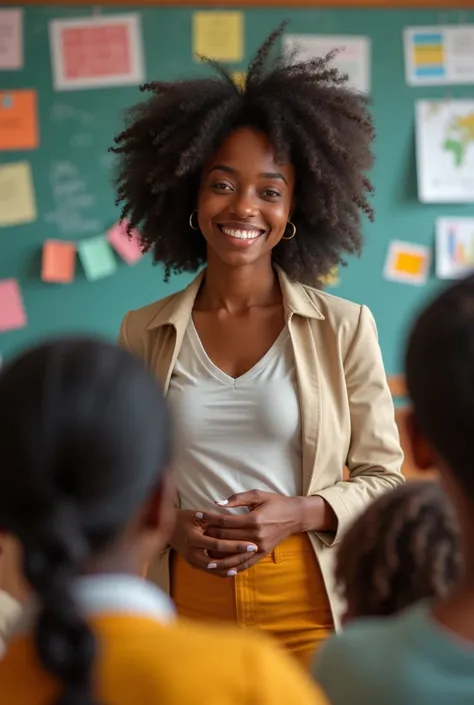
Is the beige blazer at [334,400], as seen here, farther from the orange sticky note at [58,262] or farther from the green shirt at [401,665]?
the orange sticky note at [58,262]

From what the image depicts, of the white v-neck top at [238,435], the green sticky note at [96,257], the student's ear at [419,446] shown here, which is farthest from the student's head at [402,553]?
the green sticky note at [96,257]

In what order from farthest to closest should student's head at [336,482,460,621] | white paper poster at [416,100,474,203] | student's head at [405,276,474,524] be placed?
1. white paper poster at [416,100,474,203]
2. student's head at [336,482,460,621]
3. student's head at [405,276,474,524]

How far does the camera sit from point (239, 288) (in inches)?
71.4

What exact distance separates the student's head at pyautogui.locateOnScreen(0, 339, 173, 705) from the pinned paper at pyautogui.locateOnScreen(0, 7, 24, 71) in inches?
103

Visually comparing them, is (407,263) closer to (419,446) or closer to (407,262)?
(407,262)

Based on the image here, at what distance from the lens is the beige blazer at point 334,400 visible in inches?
64.6

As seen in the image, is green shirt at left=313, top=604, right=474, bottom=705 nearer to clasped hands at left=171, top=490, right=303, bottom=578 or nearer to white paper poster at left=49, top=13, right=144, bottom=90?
clasped hands at left=171, top=490, right=303, bottom=578

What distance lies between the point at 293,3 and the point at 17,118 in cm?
105

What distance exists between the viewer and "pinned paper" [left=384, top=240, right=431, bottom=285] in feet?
10.8

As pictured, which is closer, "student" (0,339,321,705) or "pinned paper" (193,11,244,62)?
"student" (0,339,321,705)

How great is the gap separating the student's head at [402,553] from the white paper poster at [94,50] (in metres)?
2.40

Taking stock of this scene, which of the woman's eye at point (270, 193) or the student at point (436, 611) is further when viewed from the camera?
the woman's eye at point (270, 193)

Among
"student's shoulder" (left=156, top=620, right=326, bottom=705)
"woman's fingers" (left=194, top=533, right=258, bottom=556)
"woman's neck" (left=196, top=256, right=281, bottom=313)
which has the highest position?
"woman's neck" (left=196, top=256, right=281, bottom=313)

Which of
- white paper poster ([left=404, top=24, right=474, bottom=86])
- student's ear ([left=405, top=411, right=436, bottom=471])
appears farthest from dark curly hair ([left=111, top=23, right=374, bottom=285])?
white paper poster ([left=404, top=24, right=474, bottom=86])
